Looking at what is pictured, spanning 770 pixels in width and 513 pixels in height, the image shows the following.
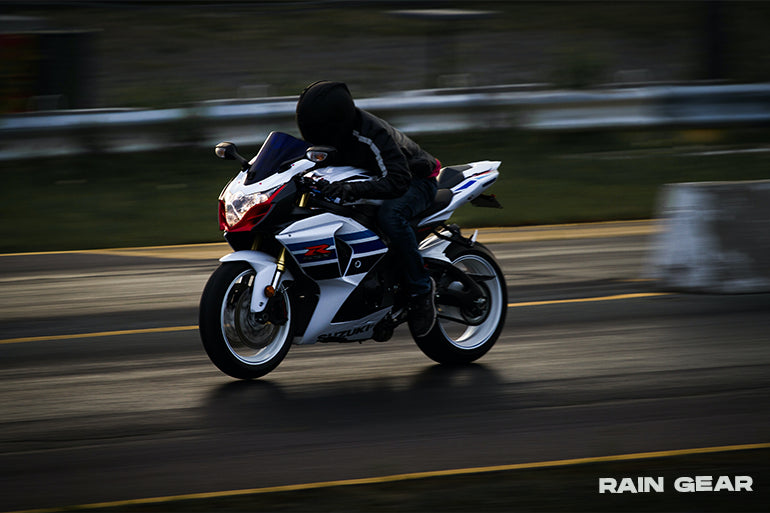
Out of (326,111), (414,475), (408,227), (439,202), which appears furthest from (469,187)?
(414,475)

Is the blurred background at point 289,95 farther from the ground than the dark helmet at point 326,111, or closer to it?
farther from the ground

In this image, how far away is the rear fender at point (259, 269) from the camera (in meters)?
6.81

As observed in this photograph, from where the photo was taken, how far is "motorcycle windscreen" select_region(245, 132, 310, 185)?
691cm

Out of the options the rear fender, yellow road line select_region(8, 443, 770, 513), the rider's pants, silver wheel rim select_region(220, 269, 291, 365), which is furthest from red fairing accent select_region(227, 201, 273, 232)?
yellow road line select_region(8, 443, 770, 513)

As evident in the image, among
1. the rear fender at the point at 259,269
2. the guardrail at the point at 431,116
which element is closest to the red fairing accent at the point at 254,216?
the rear fender at the point at 259,269

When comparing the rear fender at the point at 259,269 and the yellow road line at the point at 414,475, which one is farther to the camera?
the rear fender at the point at 259,269

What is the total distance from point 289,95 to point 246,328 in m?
13.9

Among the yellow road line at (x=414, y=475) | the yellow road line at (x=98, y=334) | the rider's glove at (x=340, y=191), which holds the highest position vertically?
the rider's glove at (x=340, y=191)

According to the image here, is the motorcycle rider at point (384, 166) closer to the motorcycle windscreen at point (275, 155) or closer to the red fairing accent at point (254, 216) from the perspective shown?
the motorcycle windscreen at point (275, 155)

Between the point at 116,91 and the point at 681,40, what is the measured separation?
52.5 ft

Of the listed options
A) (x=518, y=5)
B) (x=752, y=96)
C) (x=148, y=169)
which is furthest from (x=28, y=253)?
(x=518, y=5)

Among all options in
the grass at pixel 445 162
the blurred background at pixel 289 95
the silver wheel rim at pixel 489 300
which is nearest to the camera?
the silver wheel rim at pixel 489 300

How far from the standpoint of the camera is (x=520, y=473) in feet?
17.7

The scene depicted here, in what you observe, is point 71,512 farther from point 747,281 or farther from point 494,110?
point 494,110
